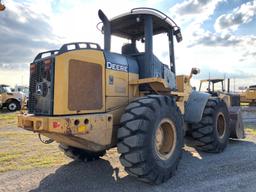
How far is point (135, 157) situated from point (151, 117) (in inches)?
28.8

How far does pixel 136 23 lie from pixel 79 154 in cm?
314

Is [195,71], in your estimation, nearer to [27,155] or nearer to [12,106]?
[27,155]

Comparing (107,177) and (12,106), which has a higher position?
(12,106)

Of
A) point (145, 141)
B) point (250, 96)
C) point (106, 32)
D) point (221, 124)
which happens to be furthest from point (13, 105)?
point (250, 96)

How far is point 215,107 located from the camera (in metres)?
7.72

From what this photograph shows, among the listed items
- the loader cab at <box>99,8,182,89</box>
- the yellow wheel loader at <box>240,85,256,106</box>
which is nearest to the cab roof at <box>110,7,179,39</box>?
the loader cab at <box>99,8,182,89</box>

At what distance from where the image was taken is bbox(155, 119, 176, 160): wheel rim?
5438 millimetres

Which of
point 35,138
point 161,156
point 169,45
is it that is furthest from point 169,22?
point 35,138

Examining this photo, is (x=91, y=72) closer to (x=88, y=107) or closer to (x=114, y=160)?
(x=88, y=107)

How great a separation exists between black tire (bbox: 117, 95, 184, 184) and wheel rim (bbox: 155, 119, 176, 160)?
0.40 ft

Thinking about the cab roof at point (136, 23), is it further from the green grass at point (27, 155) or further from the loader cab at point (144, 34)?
the green grass at point (27, 155)

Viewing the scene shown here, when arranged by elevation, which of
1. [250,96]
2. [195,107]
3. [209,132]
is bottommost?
[209,132]

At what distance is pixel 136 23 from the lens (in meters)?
6.33

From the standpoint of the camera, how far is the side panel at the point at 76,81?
461cm
